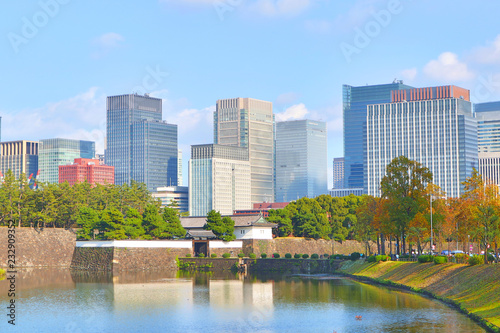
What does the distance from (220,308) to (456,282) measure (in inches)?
888

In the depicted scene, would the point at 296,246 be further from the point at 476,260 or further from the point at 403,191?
the point at 476,260

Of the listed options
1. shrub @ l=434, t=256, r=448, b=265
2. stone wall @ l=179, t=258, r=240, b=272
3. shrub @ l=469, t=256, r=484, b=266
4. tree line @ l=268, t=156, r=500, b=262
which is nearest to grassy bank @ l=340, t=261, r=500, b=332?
shrub @ l=469, t=256, r=484, b=266

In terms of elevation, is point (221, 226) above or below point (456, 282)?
above

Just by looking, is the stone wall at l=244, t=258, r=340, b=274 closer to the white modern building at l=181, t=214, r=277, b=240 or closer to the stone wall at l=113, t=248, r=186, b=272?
the white modern building at l=181, t=214, r=277, b=240

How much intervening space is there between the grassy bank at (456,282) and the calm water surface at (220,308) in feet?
4.92

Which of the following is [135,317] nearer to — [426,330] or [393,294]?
[426,330]

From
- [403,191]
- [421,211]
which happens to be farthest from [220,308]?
[421,211]

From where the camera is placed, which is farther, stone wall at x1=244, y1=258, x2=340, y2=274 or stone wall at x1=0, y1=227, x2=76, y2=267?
stone wall at x1=0, y1=227, x2=76, y2=267

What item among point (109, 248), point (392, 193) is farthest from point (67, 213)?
point (392, 193)

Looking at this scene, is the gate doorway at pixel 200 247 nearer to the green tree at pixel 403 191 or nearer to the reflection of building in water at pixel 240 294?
the reflection of building in water at pixel 240 294

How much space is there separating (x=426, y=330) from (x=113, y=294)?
36.3 meters

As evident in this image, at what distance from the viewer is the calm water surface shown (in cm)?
4916

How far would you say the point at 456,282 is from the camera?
6222 cm

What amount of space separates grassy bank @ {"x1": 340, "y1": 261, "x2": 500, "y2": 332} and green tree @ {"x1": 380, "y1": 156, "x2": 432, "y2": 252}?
19.6 ft
